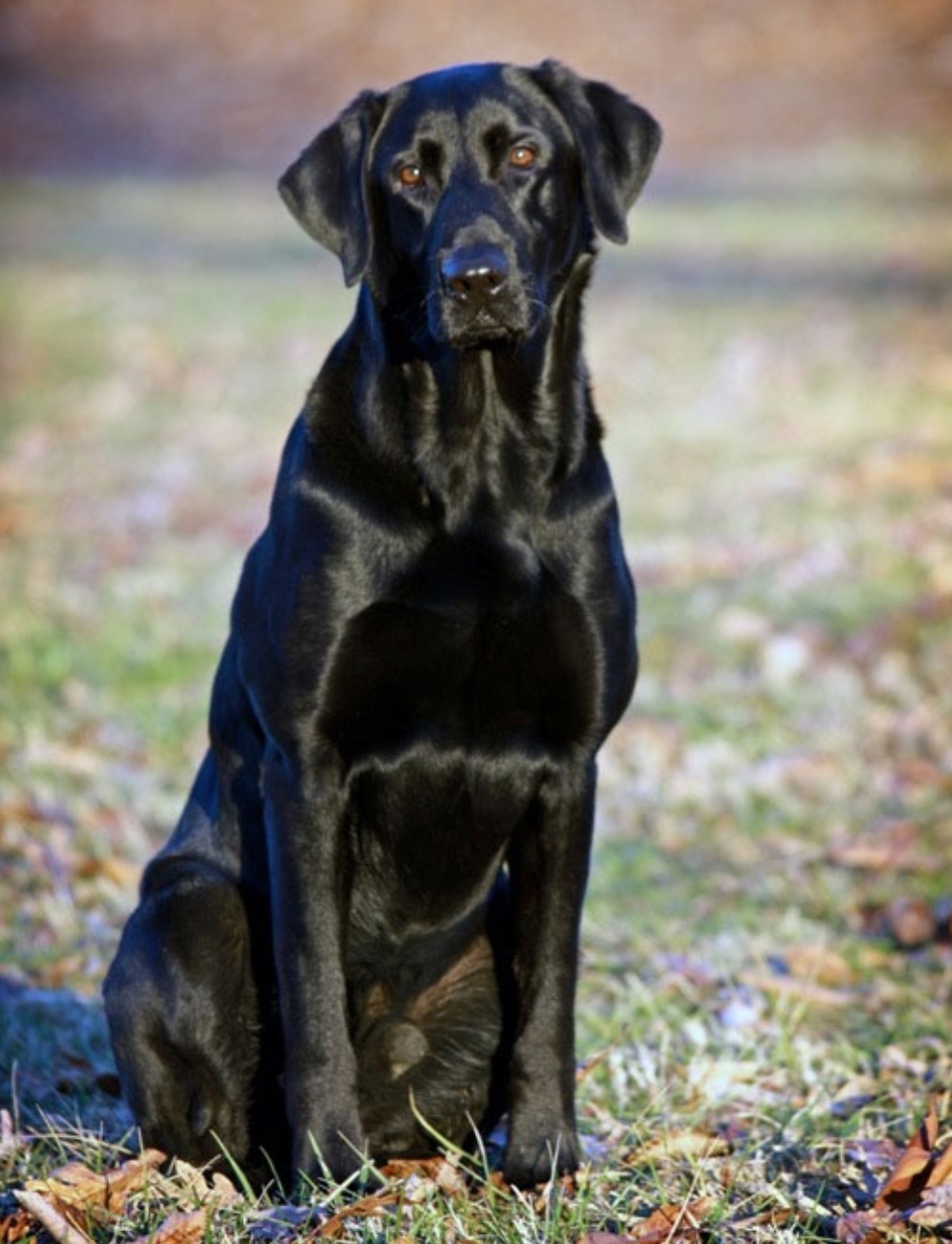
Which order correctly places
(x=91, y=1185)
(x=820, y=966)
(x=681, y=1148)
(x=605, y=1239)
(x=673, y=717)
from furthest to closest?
1. (x=673, y=717)
2. (x=820, y=966)
3. (x=681, y=1148)
4. (x=91, y=1185)
5. (x=605, y=1239)

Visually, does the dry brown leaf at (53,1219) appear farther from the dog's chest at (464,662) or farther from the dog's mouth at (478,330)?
the dog's mouth at (478,330)

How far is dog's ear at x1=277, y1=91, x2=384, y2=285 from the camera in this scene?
3.61 meters

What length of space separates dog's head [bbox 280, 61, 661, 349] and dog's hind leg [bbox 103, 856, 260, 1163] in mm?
1170

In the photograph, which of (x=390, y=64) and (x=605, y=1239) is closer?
(x=605, y=1239)

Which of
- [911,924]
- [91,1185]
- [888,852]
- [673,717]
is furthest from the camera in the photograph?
[673,717]

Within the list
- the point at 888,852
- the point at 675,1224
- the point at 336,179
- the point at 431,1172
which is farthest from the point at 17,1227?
the point at 888,852

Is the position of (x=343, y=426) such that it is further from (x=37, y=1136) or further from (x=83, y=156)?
(x=83, y=156)

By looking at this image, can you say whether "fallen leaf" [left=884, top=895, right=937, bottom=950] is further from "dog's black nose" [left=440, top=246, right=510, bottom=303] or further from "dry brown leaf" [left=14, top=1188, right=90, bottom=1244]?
"dry brown leaf" [left=14, top=1188, right=90, bottom=1244]

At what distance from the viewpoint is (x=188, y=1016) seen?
3.50m

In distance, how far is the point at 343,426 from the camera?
3492mm

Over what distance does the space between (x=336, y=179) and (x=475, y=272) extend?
474 millimetres

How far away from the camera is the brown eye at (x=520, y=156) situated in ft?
11.7

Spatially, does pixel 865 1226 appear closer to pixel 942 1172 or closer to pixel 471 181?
pixel 942 1172

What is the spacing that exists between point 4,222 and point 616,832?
18467 millimetres
